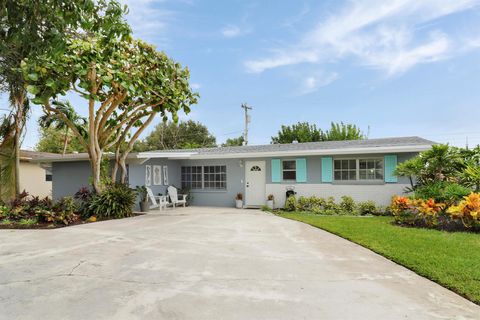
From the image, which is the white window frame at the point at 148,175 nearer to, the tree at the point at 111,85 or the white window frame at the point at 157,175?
the white window frame at the point at 157,175

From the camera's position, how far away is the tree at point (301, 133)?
3020cm

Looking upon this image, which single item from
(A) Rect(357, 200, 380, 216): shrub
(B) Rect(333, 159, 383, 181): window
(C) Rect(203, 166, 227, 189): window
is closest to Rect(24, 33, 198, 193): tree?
(C) Rect(203, 166, 227, 189): window

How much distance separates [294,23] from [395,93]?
8889 mm

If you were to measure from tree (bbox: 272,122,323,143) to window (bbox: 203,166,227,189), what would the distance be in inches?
635

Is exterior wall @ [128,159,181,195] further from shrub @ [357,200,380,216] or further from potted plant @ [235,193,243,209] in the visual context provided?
shrub @ [357,200,380,216]

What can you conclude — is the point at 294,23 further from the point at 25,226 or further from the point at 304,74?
the point at 25,226

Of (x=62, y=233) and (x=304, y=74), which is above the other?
(x=304, y=74)

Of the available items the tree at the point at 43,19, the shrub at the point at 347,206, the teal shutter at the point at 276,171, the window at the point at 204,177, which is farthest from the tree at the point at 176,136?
the tree at the point at 43,19

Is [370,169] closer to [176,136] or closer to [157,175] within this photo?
[157,175]

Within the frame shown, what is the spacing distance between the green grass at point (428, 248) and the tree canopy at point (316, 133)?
2109 cm

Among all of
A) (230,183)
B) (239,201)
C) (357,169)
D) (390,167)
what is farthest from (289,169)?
(390,167)

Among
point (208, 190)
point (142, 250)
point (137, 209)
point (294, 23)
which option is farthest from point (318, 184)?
point (142, 250)

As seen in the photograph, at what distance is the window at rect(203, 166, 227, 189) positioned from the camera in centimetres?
1505

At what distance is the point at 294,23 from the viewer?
11.0 metres
